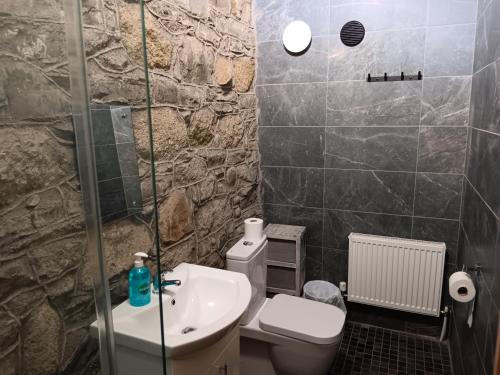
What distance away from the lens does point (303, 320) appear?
81.0 inches

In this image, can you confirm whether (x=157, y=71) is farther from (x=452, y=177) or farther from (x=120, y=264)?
(x=452, y=177)

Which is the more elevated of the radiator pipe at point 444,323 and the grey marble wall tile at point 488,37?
the grey marble wall tile at point 488,37

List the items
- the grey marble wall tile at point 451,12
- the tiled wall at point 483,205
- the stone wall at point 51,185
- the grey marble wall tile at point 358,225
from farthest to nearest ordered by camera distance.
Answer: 1. the grey marble wall tile at point 358,225
2. the grey marble wall tile at point 451,12
3. the tiled wall at point 483,205
4. the stone wall at point 51,185

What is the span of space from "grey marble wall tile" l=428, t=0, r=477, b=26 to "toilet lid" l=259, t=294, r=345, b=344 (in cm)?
180

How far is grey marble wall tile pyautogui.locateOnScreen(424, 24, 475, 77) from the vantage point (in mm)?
2158

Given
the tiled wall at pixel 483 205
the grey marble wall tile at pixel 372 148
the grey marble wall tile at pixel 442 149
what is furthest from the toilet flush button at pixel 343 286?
the grey marble wall tile at pixel 442 149

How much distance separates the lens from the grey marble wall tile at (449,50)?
7.08 feet

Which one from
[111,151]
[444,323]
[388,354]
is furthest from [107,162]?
[444,323]

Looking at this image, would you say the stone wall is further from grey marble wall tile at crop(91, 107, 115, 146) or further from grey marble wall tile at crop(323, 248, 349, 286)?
grey marble wall tile at crop(323, 248, 349, 286)

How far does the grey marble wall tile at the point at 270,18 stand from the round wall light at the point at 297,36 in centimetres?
5

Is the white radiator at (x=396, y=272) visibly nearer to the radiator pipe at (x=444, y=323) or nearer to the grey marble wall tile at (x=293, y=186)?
the radiator pipe at (x=444, y=323)

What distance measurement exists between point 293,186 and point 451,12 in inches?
56.4

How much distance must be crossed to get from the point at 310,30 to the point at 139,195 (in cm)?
195

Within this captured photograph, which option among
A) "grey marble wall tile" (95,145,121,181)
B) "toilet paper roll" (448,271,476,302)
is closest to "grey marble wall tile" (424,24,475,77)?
"toilet paper roll" (448,271,476,302)
